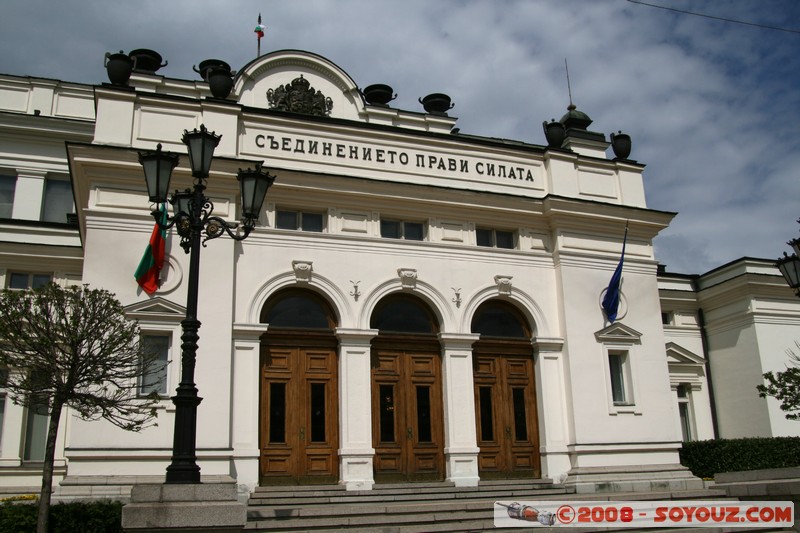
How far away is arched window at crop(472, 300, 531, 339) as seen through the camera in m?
20.9

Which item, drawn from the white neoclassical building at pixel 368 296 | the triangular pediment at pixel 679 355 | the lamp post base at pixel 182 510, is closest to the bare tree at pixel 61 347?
the white neoclassical building at pixel 368 296

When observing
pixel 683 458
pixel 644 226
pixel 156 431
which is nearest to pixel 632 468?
pixel 683 458

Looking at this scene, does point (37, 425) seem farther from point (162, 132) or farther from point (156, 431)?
point (162, 132)

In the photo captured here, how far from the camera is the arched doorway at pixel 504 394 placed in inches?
789

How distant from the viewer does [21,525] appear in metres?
13.5

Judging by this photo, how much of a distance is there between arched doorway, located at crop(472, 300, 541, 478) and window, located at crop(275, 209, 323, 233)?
16.1 feet

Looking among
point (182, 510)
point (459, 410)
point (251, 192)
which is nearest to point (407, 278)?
point (459, 410)

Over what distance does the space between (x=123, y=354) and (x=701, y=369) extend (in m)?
20.8

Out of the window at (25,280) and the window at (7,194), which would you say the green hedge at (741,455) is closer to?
the window at (25,280)

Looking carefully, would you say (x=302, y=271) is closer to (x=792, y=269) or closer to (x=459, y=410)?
(x=459, y=410)

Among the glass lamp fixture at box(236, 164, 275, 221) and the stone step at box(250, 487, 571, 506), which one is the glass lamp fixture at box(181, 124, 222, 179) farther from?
the stone step at box(250, 487, 571, 506)

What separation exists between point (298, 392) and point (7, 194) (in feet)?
46.5

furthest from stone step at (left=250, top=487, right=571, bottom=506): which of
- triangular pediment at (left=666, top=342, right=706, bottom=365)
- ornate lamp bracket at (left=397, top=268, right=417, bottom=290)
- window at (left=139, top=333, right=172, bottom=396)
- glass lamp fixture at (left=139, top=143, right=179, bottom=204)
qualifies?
triangular pediment at (left=666, top=342, right=706, bottom=365)

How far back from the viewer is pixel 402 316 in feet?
65.9
